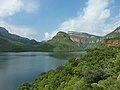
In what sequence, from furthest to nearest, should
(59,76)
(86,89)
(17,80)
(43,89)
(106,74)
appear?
(17,80)
(59,76)
(43,89)
(106,74)
(86,89)

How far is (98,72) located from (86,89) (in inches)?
253

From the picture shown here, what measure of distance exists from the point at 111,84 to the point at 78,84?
20.1ft

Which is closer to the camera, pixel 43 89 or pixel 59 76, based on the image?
pixel 43 89

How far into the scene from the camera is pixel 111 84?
27297mm

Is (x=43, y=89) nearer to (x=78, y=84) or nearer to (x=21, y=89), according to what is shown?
(x=21, y=89)

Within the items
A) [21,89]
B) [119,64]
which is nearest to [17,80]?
[21,89]

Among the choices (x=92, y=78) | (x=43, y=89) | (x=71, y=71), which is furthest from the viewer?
(x=71, y=71)

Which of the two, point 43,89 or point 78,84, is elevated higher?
point 78,84

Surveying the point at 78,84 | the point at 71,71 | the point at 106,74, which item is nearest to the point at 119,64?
the point at 106,74

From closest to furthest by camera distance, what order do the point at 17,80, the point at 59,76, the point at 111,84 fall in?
the point at 111,84, the point at 59,76, the point at 17,80

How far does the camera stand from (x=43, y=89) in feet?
143

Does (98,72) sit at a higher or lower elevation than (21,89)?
higher

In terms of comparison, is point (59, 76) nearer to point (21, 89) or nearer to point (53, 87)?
point (53, 87)

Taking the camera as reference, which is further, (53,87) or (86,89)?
(53,87)
